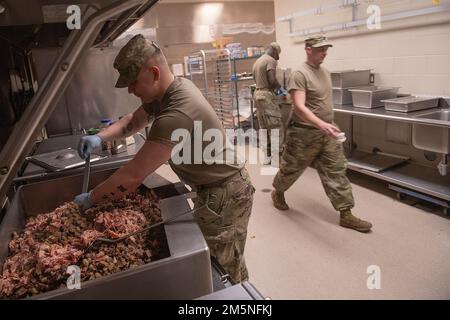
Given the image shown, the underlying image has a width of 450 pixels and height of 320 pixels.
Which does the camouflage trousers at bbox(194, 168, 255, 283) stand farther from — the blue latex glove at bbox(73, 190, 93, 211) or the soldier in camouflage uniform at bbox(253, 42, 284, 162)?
the soldier in camouflage uniform at bbox(253, 42, 284, 162)

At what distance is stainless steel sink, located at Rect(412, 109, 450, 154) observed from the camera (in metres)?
2.89

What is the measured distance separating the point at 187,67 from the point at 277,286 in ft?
18.3

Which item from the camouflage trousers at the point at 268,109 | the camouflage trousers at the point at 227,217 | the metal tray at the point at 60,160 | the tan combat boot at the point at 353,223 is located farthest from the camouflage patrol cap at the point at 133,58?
the camouflage trousers at the point at 268,109

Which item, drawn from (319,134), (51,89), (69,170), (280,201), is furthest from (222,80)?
(51,89)

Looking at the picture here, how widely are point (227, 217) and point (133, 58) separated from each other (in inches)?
31.3

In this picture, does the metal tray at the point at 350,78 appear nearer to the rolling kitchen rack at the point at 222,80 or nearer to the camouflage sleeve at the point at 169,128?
the rolling kitchen rack at the point at 222,80

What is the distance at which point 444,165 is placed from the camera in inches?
117

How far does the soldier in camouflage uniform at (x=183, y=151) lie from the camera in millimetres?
1216

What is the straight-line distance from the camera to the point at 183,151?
1.37 meters

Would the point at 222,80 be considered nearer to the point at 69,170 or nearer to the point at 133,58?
the point at 69,170

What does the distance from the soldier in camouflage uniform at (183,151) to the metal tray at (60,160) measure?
171 millimetres

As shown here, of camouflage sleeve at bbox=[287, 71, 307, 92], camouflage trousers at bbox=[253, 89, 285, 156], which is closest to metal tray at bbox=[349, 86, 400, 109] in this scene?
camouflage sleeve at bbox=[287, 71, 307, 92]

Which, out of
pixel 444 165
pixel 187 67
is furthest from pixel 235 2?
pixel 444 165
